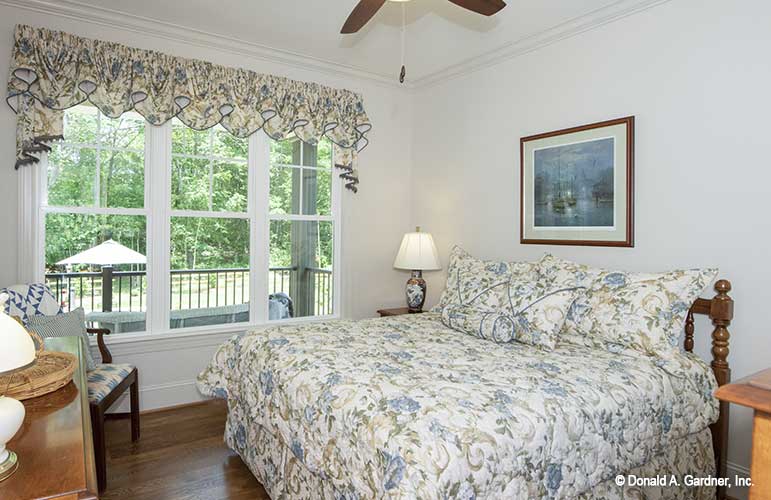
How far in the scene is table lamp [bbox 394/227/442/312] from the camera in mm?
4059

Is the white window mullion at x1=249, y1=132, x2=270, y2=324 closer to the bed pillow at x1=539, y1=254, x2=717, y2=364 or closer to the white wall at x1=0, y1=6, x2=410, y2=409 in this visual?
the white wall at x1=0, y1=6, x2=410, y2=409

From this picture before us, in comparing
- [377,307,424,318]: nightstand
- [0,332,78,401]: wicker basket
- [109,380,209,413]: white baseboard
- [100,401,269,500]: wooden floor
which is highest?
[0,332,78,401]: wicker basket

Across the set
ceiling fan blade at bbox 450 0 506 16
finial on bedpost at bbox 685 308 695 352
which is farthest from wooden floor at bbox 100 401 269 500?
ceiling fan blade at bbox 450 0 506 16

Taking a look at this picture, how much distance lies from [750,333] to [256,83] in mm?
3629

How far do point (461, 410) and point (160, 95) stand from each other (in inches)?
121

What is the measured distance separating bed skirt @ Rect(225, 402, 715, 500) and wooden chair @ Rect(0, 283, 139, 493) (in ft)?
2.32

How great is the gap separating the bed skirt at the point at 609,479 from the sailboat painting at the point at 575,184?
1378mm

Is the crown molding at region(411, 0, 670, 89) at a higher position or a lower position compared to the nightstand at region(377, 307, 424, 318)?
higher

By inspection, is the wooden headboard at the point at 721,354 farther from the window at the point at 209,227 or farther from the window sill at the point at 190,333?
the window at the point at 209,227

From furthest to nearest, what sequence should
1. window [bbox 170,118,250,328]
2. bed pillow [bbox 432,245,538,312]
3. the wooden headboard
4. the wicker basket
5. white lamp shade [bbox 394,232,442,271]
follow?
white lamp shade [bbox 394,232,442,271]
window [bbox 170,118,250,328]
bed pillow [bbox 432,245,538,312]
the wooden headboard
the wicker basket

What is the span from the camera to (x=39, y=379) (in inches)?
57.2

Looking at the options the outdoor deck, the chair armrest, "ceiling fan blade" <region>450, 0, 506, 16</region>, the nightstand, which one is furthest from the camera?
the nightstand

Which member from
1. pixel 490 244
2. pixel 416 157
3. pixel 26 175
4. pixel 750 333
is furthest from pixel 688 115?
pixel 26 175

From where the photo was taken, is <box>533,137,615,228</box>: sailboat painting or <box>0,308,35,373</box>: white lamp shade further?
<box>533,137,615,228</box>: sailboat painting
